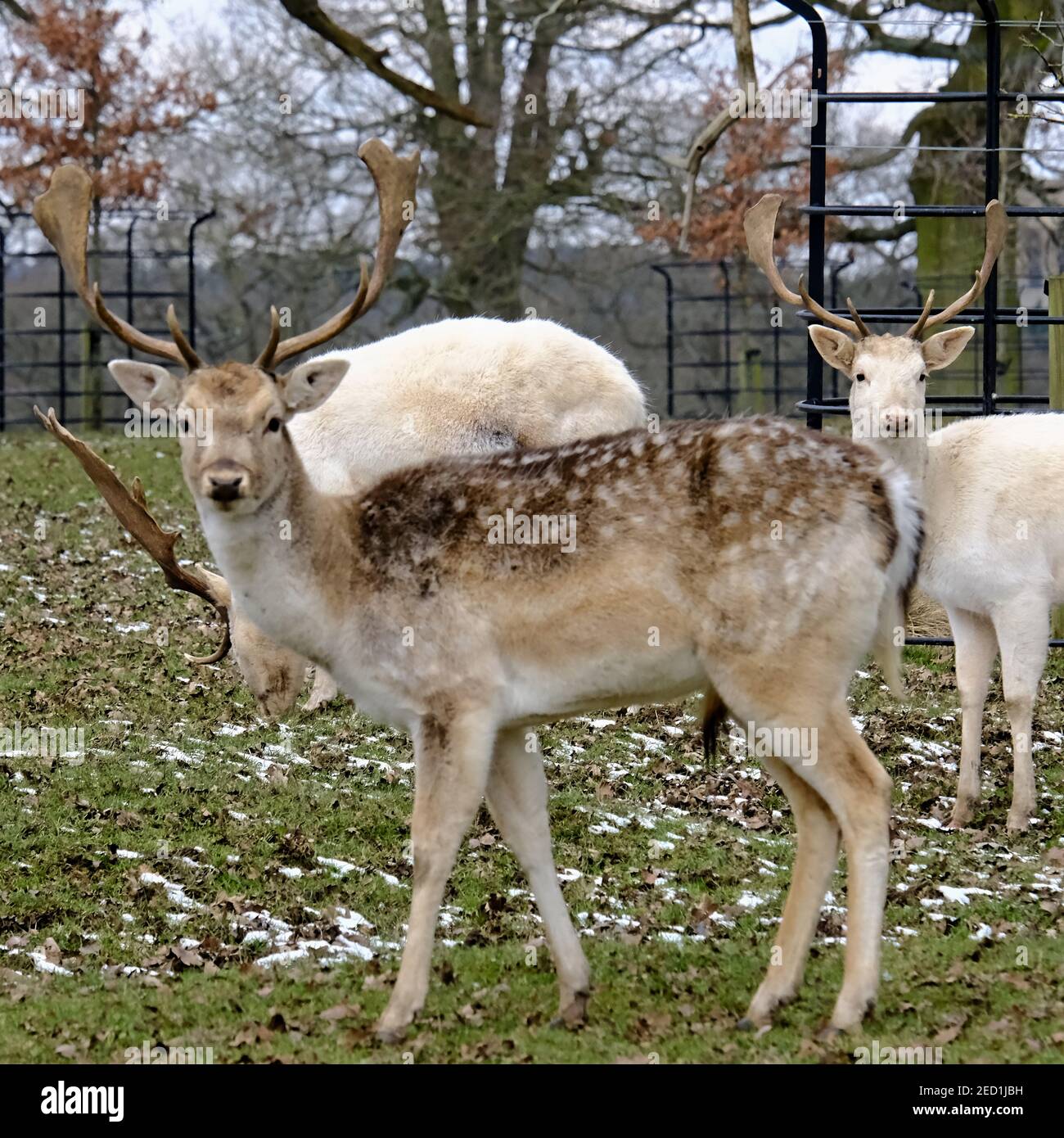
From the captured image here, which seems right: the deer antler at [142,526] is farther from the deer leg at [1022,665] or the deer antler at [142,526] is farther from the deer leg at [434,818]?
the deer leg at [1022,665]

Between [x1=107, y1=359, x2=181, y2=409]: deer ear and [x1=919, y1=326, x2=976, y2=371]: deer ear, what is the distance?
4048mm

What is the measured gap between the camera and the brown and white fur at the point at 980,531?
7.35 metres

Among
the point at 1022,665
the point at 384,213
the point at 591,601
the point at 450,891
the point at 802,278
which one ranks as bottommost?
the point at 450,891

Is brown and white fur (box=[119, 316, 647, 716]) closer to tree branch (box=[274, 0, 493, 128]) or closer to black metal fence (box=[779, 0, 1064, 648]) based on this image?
black metal fence (box=[779, 0, 1064, 648])

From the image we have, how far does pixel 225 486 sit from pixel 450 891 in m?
2.18

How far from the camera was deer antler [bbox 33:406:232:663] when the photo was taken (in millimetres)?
7082

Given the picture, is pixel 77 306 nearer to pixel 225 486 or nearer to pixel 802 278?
pixel 802 278

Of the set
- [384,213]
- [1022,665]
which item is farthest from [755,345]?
[384,213]

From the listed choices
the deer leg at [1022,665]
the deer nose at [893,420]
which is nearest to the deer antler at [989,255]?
the deer nose at [893,420]

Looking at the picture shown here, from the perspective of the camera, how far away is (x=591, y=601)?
470cm

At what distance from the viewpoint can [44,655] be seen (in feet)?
32.0

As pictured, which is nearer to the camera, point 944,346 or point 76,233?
point 76,233
